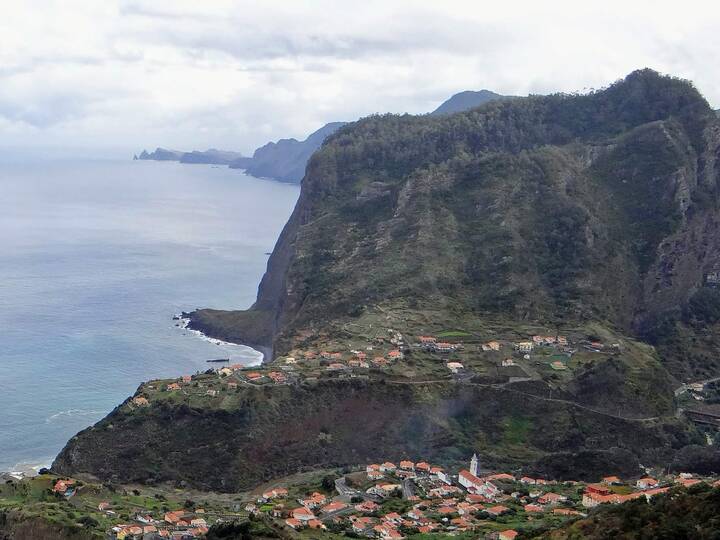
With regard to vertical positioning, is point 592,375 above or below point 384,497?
above

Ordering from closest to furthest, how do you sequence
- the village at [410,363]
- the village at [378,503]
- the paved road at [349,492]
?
the village at [378,503]
the paved road at [349,492]
the village at [410,363]

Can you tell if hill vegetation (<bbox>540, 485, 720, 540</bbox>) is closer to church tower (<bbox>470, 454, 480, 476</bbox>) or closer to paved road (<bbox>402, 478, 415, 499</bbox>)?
paved road (<bbox>402, 478, 415, 499</bbox>)

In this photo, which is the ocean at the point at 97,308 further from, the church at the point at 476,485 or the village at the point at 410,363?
the church at the point at 476,485

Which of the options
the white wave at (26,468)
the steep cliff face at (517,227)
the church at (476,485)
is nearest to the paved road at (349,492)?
the church at (476,485)

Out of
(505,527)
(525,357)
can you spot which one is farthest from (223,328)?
(505,527)

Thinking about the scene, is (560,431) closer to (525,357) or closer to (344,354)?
(525,357)

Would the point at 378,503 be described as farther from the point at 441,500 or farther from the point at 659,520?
the point at 659,520
